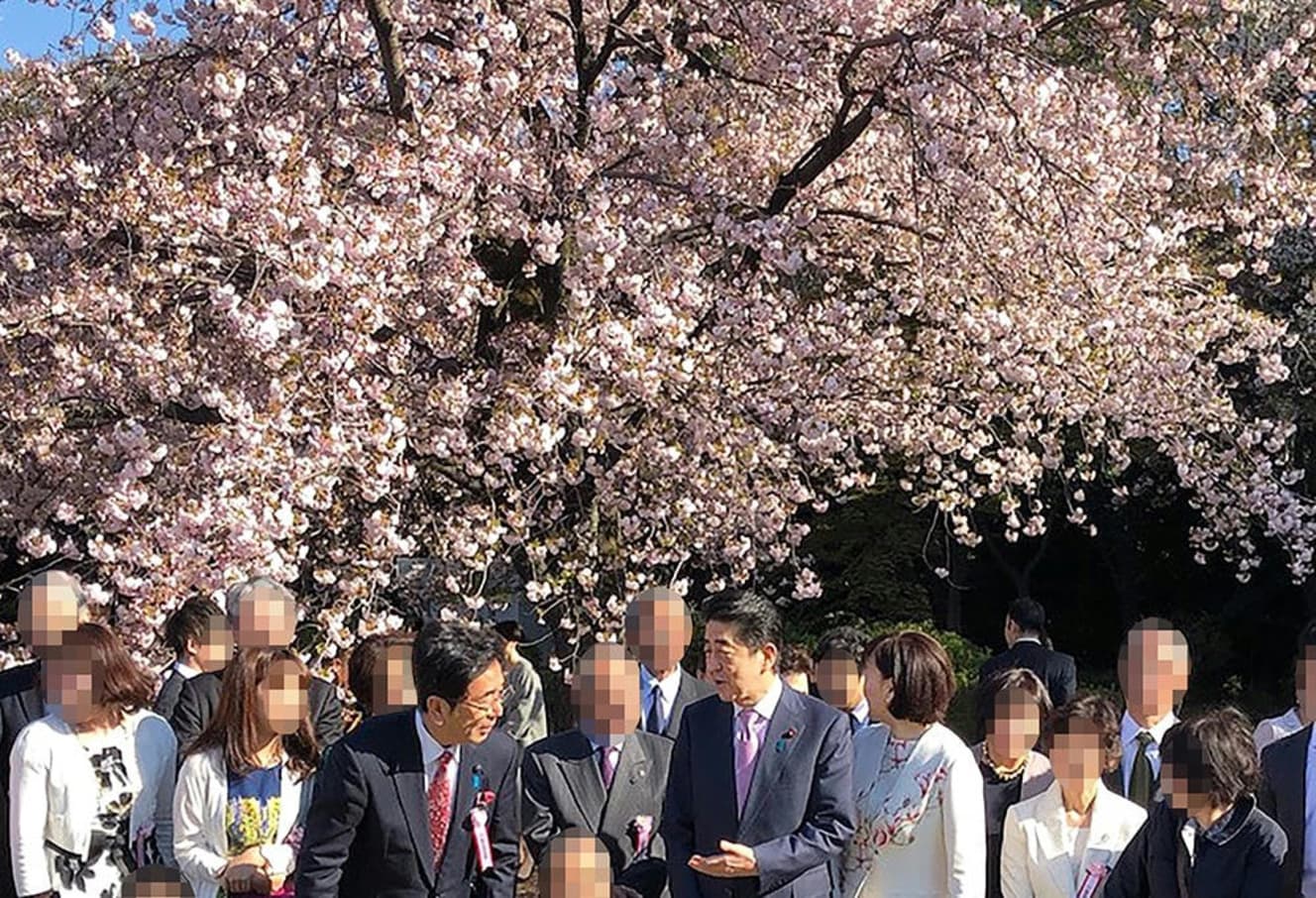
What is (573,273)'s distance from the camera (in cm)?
812

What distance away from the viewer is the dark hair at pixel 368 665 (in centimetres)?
493

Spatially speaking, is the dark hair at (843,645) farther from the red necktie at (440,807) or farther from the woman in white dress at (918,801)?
the red necktie at (440,807)

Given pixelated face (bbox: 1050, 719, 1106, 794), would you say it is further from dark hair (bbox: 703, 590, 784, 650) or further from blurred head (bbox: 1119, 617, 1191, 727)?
dark hair (bbox: 703, 590, 784, 650)

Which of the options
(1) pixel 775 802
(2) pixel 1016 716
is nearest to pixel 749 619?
(1) pixel 775 802

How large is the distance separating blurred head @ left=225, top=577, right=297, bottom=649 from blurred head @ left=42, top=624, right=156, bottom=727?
49 centimetres

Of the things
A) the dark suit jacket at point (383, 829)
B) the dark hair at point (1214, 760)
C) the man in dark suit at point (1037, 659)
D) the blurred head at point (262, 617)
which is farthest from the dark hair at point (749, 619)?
the man in dark suit at point (1037, 659)

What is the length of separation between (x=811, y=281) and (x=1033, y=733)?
18.2 feet

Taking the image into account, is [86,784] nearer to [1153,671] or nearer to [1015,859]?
[1015,859]

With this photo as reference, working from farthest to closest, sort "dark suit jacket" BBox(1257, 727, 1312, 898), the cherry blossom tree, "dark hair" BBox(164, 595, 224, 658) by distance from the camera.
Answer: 1. the cherry blossom tree
2. "dark hair" BBox(164, 595, 224, 658)
3. "dark suit jacket" BBox(1257, 727, 1312, 898)

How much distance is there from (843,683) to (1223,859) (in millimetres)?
2212

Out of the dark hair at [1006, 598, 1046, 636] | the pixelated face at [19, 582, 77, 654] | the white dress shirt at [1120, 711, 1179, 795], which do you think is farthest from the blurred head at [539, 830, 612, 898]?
the dark hair at [1006, 598, 1046, 636]

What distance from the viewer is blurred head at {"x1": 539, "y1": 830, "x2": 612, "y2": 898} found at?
→ 341cm

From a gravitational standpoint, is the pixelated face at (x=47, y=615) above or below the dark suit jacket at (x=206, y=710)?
above

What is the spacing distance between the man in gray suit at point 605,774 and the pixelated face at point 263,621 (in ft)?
2.98
